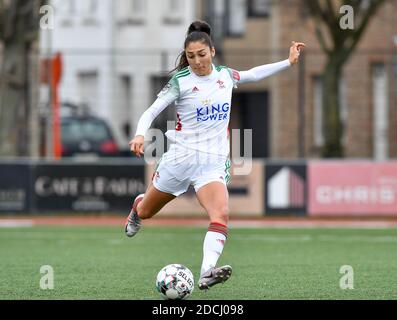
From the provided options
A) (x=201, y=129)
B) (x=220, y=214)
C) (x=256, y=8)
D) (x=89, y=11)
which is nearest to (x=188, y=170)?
(x=201, y=129)

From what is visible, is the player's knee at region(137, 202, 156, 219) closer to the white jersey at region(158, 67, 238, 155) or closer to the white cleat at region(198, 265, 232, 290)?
the white jersey at region(158, 67, 238, 155)

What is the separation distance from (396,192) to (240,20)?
14.4 metres

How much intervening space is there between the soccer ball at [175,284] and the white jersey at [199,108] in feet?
3.77

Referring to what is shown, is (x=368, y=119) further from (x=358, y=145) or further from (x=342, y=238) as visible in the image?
(x=342, y=238)

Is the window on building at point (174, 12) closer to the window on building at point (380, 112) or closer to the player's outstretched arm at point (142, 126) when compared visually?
the window on building at point (380, 112)

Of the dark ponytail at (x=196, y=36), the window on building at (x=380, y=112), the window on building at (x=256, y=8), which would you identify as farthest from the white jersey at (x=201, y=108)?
the window on building at (x=256, y=8)

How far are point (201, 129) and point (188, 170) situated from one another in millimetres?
380

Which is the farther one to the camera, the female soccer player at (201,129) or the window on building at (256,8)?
the window on building at (256,8)

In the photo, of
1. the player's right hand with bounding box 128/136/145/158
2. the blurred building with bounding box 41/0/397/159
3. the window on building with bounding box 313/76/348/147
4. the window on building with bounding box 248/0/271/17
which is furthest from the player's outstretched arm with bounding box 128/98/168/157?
the window on building with bounding box 248/0/271/17

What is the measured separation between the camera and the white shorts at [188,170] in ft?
36.3

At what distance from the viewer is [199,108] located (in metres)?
11.0

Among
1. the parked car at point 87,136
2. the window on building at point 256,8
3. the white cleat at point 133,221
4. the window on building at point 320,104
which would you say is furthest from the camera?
the window on building at point 256,8

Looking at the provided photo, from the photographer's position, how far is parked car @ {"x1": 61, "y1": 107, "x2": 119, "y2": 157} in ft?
98.3

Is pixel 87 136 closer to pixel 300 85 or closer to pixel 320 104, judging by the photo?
pixel 300 85
